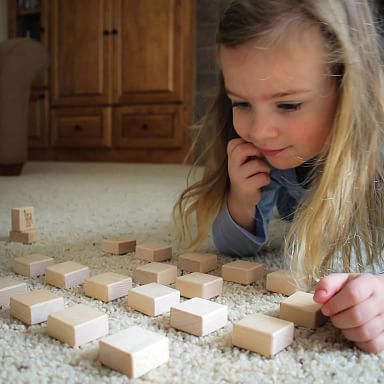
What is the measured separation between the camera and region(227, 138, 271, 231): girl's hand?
87 centimetres

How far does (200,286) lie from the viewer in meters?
0.66

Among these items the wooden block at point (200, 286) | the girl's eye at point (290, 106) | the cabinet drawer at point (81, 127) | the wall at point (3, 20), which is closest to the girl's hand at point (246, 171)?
the girl's eye at point (290, 106)

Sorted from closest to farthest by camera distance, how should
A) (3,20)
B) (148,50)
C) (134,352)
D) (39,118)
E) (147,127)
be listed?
(134,352) < (148,50) < (147,127) < (39,118) < (3,20)

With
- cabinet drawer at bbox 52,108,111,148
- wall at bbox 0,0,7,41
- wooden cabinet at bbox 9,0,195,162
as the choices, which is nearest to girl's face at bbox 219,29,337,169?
wooden cabinet at bbox 9,0,195,162

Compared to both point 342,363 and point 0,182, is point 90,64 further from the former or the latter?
point 342,363

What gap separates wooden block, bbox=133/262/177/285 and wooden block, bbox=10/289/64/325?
16 cm

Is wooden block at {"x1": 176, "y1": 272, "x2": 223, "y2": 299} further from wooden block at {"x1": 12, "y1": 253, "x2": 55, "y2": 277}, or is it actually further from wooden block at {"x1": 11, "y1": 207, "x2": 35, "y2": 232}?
wooden block at {"x1": 11, "y1": 207, "x2": 35, "y2": 232}

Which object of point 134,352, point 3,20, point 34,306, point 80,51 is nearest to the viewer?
point 134,352

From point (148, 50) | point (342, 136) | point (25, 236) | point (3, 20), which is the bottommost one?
point (25, 236)

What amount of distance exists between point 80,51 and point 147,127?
77 cm

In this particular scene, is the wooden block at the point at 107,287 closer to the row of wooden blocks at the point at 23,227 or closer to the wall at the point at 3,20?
the row of wooden blocks at the point at 23,227

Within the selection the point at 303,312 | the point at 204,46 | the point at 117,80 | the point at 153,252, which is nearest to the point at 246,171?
the point at 153,252

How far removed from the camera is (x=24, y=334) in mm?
547

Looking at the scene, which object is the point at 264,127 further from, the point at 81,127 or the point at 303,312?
the point at 81,127
